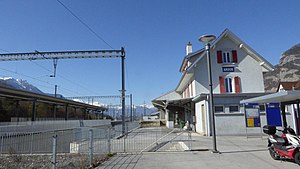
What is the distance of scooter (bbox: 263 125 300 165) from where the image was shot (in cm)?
678

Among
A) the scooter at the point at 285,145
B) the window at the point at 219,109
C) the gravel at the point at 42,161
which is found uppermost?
the window at the point at 219,109

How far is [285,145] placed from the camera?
716 centimetres

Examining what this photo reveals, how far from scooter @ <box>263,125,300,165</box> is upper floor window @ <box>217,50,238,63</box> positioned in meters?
14.9

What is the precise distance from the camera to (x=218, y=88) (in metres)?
21.4

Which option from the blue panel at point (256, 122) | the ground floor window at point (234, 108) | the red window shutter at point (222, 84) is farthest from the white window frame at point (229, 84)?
the blue panel at point (256, 122)

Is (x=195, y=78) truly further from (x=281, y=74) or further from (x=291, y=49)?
(x=291, y=49)

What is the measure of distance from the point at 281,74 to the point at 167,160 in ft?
329

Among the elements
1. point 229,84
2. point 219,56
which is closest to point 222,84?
point 229,84

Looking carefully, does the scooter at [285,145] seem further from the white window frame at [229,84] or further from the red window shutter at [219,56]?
the red window shutter at [219,56]

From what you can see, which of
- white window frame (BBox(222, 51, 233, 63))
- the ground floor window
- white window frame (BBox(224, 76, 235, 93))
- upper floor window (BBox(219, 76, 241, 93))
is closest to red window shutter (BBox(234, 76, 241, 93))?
upper floor window (BBox(219, 76, 241, 93))

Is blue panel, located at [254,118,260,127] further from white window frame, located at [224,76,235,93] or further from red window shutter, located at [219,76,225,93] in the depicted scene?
white window frame, located at [224,76,235,93]

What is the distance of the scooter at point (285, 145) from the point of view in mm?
6777

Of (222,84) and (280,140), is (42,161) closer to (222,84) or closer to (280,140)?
(280,140)

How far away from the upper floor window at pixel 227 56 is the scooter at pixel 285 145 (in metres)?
14.9
